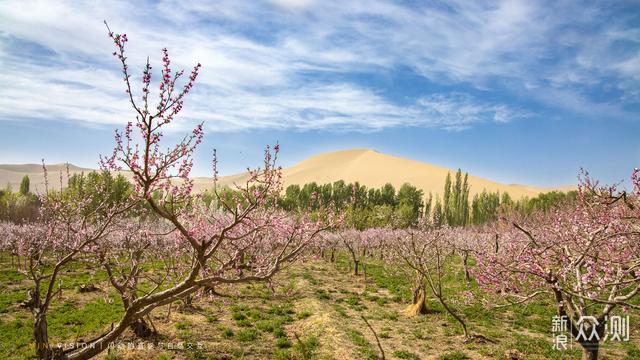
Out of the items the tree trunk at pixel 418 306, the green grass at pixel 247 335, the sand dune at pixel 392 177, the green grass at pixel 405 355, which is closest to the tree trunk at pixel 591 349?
the green grass at pixel 405 355

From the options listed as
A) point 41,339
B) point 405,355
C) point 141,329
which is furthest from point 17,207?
point 405,355

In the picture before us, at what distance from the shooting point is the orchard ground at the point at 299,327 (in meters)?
12.3

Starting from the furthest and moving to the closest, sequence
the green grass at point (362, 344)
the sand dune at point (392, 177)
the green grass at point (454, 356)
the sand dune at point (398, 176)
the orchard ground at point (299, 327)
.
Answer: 1. the sand dune at point (392, 177)
2. the sand dune at point (398, 176)
3. the orchard ground at point (299, 327)
4. the green grass at point (362, 344)
5. the green grass at point (454, 356)

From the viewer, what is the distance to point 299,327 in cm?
1515

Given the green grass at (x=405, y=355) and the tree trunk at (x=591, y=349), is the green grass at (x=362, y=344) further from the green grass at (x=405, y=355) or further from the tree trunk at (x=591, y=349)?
the tree trunk at (x=591, y=349)

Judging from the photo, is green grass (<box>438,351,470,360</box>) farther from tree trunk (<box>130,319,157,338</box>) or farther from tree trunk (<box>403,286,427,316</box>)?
tree trunk (<box>130,319,157,338</box>)

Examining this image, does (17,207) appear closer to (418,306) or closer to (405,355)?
(418,306)

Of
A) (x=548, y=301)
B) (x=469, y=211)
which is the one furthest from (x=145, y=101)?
(x=469, y=211)

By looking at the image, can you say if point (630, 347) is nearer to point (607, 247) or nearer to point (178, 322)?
point (607, 247)

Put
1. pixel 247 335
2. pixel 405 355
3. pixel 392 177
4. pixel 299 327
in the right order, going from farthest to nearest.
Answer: pixel 392 177
pixel 299 327
pixel 247 335
pixel 405 355

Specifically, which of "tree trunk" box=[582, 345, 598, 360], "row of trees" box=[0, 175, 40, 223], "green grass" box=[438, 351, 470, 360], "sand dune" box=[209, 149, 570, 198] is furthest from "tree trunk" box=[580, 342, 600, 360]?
"sand dune" box=[209, 149, 570, 198]

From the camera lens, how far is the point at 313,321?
15453mm

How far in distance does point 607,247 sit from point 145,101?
11.2 metres

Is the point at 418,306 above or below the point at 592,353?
below
